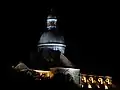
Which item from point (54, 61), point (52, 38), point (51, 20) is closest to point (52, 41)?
point (52, 38)

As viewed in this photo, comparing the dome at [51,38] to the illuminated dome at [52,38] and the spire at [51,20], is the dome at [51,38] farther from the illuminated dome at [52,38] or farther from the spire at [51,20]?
the spire at [51,20]

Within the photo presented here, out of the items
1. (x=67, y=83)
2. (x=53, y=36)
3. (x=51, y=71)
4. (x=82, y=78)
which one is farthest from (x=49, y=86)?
(x=53, y=36)

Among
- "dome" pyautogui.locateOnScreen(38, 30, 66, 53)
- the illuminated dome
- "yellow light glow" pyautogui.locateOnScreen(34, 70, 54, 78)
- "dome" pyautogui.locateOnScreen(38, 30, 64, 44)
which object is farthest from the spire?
"yellow light glow" pyautogui.locateOnScreen(34, 70, 54, 78)

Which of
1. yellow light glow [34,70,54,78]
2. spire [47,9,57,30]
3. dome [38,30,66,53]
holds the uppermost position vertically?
spire [47,9,57,30]

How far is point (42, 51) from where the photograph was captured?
A: 71.1 metres

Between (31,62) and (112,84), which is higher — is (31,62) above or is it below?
above

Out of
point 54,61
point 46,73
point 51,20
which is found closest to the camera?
point 46,73

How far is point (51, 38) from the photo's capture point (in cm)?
7419

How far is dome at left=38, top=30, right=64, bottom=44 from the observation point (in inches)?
2921

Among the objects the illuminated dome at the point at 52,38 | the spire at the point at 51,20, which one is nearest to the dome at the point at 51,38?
the illuminated dome at the point at 52,38

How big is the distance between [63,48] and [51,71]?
1278 cm

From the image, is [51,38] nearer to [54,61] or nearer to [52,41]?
[52,41]

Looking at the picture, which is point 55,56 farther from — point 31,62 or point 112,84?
point 112,84

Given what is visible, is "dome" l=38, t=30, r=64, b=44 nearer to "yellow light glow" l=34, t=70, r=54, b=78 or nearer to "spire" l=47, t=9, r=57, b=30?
"spire" l=47, t=9, r=57, b=30
